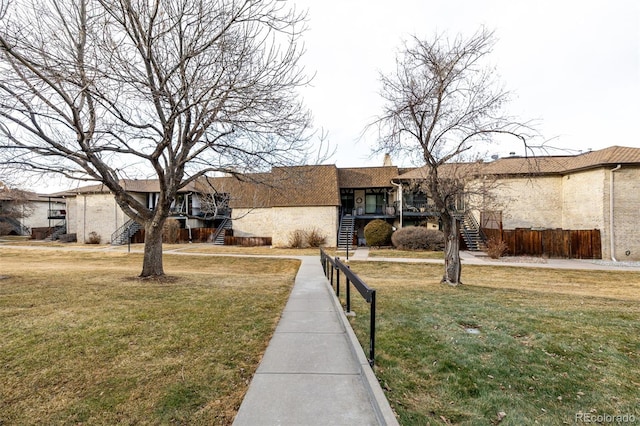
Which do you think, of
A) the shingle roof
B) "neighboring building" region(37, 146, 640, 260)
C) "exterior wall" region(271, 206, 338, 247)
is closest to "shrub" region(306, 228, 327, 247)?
"exterior wall" region(271, 206, 338, 247)

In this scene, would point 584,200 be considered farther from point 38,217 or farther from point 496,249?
point 38,217

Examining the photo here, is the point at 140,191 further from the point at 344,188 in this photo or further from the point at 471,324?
the point at 471,324

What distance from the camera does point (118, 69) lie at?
6.59 m

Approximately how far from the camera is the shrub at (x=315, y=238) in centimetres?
2558

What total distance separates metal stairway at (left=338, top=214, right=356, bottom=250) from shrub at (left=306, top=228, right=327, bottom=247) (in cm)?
137

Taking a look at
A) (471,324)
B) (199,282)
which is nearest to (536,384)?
(471,324)

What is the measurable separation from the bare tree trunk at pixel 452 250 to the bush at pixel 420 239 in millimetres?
12145

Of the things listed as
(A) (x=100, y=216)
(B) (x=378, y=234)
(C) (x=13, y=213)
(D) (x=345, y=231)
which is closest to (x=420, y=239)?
(B) (x=378, y=234)

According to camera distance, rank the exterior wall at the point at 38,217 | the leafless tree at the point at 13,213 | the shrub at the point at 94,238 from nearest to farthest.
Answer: the shrub at the point at 94,238 < the leafless tree at the point at 13,213 < the exterior wall at the point at 38,217

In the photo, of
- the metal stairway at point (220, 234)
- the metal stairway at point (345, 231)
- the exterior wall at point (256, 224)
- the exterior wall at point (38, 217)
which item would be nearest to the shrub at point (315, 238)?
the metal stairway at point (345, 231)

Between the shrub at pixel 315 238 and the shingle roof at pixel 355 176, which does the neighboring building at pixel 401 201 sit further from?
the shrub at pixel 315 238

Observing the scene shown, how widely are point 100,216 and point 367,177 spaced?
2760 cm

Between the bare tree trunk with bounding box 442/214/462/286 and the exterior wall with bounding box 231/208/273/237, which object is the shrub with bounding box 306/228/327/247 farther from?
the bare tree trunk with bounding box 442/214/462/286

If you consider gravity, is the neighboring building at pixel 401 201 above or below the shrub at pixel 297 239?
above
